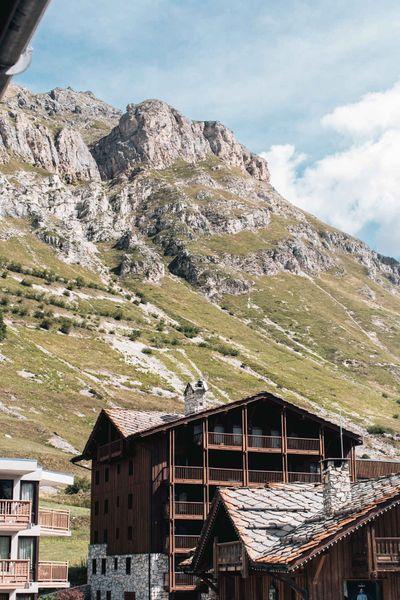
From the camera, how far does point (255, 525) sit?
28.7 meters

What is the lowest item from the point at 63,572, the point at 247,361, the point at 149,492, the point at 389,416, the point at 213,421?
the point at 63,572

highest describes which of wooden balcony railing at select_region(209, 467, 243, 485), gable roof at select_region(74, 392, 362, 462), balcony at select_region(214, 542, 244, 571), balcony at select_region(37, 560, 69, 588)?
gable roof at select_region(74, 392, 362, 462)

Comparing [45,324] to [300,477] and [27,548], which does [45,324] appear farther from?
[27,548]

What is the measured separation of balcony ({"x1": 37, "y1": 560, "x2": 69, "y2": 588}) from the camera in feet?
149

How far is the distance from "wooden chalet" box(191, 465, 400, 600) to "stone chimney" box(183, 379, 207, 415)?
2519 centimetres

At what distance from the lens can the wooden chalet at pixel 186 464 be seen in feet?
172

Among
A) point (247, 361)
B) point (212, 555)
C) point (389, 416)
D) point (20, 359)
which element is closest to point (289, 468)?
point (212, 555)

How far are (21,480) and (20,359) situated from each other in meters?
104

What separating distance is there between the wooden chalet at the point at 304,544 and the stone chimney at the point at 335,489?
4 centimetres

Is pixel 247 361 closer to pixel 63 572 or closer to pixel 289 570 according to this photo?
pixel 63 572

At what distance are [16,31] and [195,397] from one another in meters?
→ 55.0

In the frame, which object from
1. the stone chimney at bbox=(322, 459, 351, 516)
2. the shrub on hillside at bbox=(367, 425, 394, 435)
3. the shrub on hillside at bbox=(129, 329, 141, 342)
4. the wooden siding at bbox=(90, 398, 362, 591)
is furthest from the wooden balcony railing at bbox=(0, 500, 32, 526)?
the shrub on hillside at bbox=(129, 329, 141, 342)

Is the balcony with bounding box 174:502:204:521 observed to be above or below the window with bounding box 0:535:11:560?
above

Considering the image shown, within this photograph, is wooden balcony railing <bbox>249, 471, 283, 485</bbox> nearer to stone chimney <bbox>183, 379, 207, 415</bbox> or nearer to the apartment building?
stone chimney <bbox>183, 379, 207, 415</bbox>
